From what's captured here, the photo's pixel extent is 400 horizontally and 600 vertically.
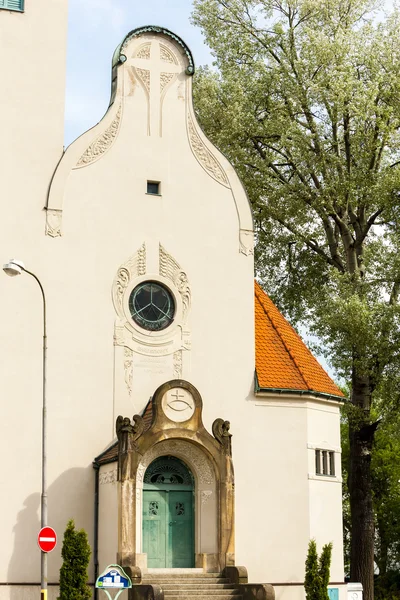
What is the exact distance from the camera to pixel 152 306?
26672 millimetres

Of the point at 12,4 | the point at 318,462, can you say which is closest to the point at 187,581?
the point at 318,462

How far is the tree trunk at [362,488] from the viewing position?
33.4 meters

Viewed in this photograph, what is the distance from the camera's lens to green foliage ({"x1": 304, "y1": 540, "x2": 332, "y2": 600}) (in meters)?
24.3

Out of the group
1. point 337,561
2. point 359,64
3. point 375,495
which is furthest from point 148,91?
point 375,495

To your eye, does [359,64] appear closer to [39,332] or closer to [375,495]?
[39,332]

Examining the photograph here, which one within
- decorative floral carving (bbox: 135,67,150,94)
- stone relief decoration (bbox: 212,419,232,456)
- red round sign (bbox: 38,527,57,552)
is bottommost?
red round sign (bbox: 38,527,57,552)

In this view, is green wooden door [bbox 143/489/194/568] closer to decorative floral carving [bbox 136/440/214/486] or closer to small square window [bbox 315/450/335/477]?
decorative floral carving [bbox 136/440/214/486]

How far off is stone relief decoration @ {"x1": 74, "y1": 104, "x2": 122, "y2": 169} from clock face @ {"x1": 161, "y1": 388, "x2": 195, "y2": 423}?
6470mm

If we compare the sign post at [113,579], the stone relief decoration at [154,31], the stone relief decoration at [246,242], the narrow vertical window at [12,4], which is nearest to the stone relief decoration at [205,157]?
the stone relief decoration at [246,242]

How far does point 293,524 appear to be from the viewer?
26219 mm

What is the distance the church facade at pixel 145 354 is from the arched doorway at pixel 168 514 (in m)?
0.03

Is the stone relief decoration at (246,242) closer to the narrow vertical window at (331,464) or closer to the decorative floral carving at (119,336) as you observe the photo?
the decorative floral carving at (119,336)

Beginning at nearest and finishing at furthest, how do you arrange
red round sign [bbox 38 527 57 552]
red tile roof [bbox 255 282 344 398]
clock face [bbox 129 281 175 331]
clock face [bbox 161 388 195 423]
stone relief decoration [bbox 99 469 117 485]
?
red round sign [bbox 38 527 57 552] < stone relief decoration [bbox 99 469 117 485] < clock face [bbox 161 388 195 423] < clock face [bbox 129 281 175 331] < red tile roof [bbox 255 282 344 398]

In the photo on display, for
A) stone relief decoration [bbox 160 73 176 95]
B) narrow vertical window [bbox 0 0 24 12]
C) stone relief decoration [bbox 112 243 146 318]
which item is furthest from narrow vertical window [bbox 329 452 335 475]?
narrow vertical window [bbox 0 0 24 12]
